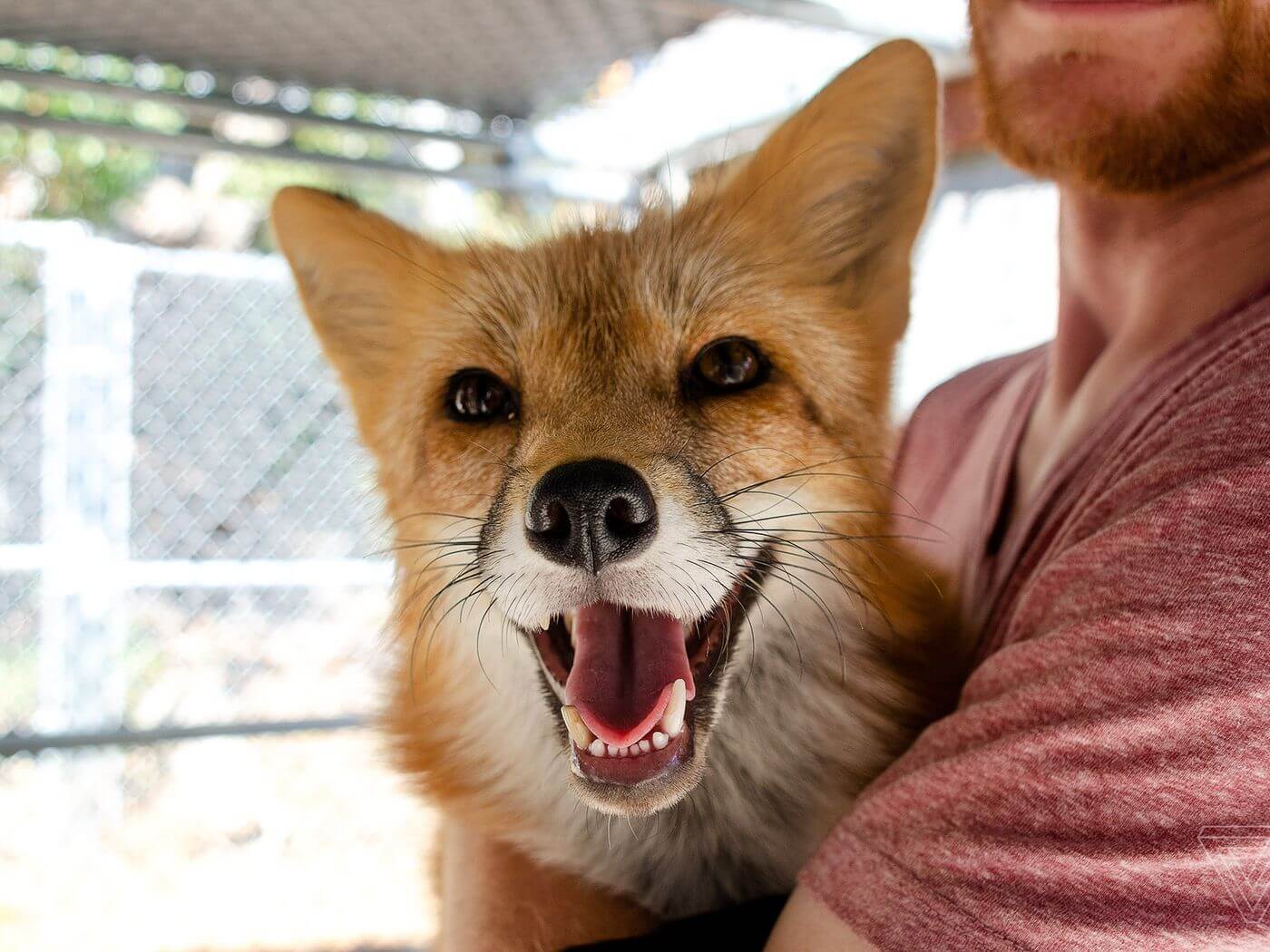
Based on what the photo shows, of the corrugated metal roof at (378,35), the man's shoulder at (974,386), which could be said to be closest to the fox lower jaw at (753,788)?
the man's shoulder at (974,386)

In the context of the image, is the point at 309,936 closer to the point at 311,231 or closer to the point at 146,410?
the point at 146,410

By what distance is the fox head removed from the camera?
1.08m

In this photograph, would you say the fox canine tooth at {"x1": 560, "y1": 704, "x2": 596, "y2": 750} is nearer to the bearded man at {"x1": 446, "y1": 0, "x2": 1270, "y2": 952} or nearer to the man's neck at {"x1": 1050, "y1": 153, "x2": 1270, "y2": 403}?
the bearded man at {"x1": 446, "y1": 0, "x2": 1270, "y2": 952}

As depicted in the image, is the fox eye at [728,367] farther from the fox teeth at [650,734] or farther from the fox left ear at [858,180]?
the fox teeth at [650,734]

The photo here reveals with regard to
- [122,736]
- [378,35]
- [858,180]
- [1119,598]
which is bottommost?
[122,736]

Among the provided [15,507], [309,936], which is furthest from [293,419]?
[309,936]

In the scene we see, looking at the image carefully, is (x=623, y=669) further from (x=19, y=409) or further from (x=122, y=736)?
(x=19, y=409)

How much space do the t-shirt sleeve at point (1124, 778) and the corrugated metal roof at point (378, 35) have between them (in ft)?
5.91

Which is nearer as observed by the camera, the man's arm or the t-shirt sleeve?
the t-shirt sleeve

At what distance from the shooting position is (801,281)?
4.70 ft

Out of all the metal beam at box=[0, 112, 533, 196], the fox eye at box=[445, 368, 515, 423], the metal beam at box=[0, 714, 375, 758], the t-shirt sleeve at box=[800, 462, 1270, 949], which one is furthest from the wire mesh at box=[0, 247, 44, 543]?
the t-shirt sleeve at box=[800, 462, 1270, 949]

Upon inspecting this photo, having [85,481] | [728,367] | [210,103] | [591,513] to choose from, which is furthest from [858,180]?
[85,481]

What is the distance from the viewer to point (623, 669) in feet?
3.66

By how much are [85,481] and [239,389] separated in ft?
2.97
